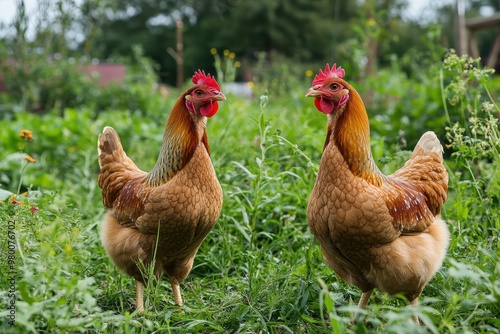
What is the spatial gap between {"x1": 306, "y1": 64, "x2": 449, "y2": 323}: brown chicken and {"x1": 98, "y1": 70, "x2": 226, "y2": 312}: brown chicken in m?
0.58

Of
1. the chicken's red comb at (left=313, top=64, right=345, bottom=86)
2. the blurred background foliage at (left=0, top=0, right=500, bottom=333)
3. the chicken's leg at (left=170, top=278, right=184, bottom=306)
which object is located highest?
the chicken's red comb at (left=313, top=64, right=345, bottom=86)

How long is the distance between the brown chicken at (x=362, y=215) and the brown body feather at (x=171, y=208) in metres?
0.61

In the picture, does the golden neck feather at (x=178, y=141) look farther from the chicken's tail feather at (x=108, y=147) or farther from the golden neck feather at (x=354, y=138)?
the golden neck feather at (x=354, y=138)

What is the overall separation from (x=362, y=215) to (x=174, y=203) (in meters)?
0.97

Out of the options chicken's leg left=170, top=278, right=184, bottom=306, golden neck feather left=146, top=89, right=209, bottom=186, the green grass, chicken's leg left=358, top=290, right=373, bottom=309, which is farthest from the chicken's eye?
chicken's leg left=170, top=278, right=184, bottom=306

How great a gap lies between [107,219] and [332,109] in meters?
1.52

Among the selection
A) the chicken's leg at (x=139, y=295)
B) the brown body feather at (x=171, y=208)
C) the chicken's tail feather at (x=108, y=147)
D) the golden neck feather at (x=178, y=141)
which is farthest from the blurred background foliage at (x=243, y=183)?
the golden neck feather at (x=178, y=141)

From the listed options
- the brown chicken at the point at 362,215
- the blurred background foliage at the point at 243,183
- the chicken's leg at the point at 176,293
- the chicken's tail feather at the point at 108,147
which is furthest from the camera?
Result: the chicken's tail feather at the point at 108,147

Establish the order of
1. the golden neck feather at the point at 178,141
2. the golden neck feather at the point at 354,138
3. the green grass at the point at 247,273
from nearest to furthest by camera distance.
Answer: the green grass at the point at 247,273 → the golden neck feather at the point at 354,138 → the golden neck feather at the point at 178,141

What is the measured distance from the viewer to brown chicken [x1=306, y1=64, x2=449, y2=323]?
8.18 feet

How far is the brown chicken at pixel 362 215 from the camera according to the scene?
2.49 m

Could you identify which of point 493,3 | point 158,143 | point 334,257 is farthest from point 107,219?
point 493,3

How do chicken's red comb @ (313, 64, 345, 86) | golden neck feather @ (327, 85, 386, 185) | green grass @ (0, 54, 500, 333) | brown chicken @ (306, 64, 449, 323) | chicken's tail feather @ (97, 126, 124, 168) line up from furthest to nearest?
chicken's tail feather @ (97, 126, 124, 168) → chicken's red comb @ (313, 64, 345, 86) → golden neck feather @ (327, 85, 386, 185) → brown chicken @ (306, 64, 449, 323) → green grass @ (0, 54, 500, 333)

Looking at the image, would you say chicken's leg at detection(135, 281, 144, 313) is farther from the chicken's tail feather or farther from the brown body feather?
the chicken's tail feather
